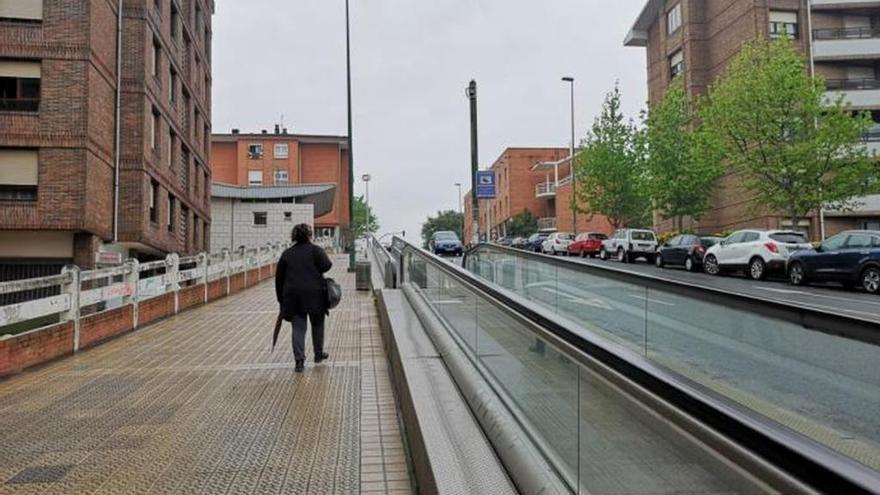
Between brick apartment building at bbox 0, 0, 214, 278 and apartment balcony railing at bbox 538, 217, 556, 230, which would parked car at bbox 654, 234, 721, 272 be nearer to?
brick apartment building at bbox 0, 0, 214, 278

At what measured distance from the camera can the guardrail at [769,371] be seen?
1492 millimetres

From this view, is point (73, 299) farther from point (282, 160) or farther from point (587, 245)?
point (282, 160)

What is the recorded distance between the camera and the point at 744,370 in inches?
122

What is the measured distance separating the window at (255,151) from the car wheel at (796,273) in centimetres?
5526

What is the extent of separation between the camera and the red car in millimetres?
39531

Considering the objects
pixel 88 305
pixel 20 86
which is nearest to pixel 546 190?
pixel 20 86

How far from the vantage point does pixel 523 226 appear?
236 ft

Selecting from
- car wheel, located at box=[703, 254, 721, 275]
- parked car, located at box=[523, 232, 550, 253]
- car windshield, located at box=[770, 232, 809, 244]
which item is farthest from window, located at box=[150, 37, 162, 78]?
parked car, located at box=[523, 232, 550, 253]

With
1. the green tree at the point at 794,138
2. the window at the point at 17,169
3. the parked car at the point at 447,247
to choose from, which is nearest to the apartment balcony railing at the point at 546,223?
the parked car at the point at 447,247

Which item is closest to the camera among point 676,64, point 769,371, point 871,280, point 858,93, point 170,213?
point 769,371

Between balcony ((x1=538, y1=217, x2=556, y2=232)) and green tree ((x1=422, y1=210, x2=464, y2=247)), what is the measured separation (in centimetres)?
4273

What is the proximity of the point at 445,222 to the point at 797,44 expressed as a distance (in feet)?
286

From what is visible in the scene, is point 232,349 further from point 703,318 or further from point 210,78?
point 210,78

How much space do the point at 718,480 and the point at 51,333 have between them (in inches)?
391
